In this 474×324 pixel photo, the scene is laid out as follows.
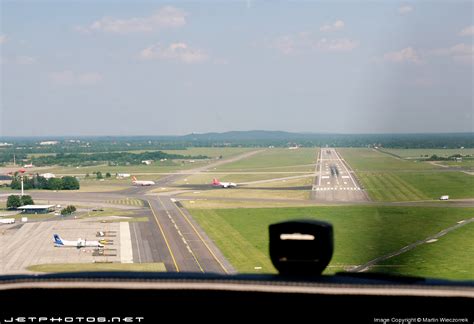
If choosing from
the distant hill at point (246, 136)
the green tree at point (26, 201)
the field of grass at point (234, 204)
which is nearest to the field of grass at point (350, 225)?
the field of grass at point (234, 204)

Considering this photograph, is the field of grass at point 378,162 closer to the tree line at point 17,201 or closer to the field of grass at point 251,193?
the field of grass at point 251,193

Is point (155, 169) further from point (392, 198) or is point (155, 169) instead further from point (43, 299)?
point (43, 299)

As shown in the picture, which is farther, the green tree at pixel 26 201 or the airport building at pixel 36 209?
the green tree at pixel 26 201

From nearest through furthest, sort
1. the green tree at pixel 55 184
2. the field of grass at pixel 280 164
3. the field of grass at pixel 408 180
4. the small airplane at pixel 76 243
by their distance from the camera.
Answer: the small airplane at pixel 76 243 < the field of grass at pixel 408 180 < the green tree at pixel 55 184 < the field of grass at pixel 280 164

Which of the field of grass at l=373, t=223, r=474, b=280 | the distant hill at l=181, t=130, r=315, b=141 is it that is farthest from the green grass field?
the distant hill at l=181, t=130, r=315, b=141

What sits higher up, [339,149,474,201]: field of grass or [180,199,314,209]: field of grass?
[339,149,474,201]: field of grass

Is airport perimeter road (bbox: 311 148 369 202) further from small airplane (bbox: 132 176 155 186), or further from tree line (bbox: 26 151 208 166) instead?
tree line (bbox: 26 151 208 166)
